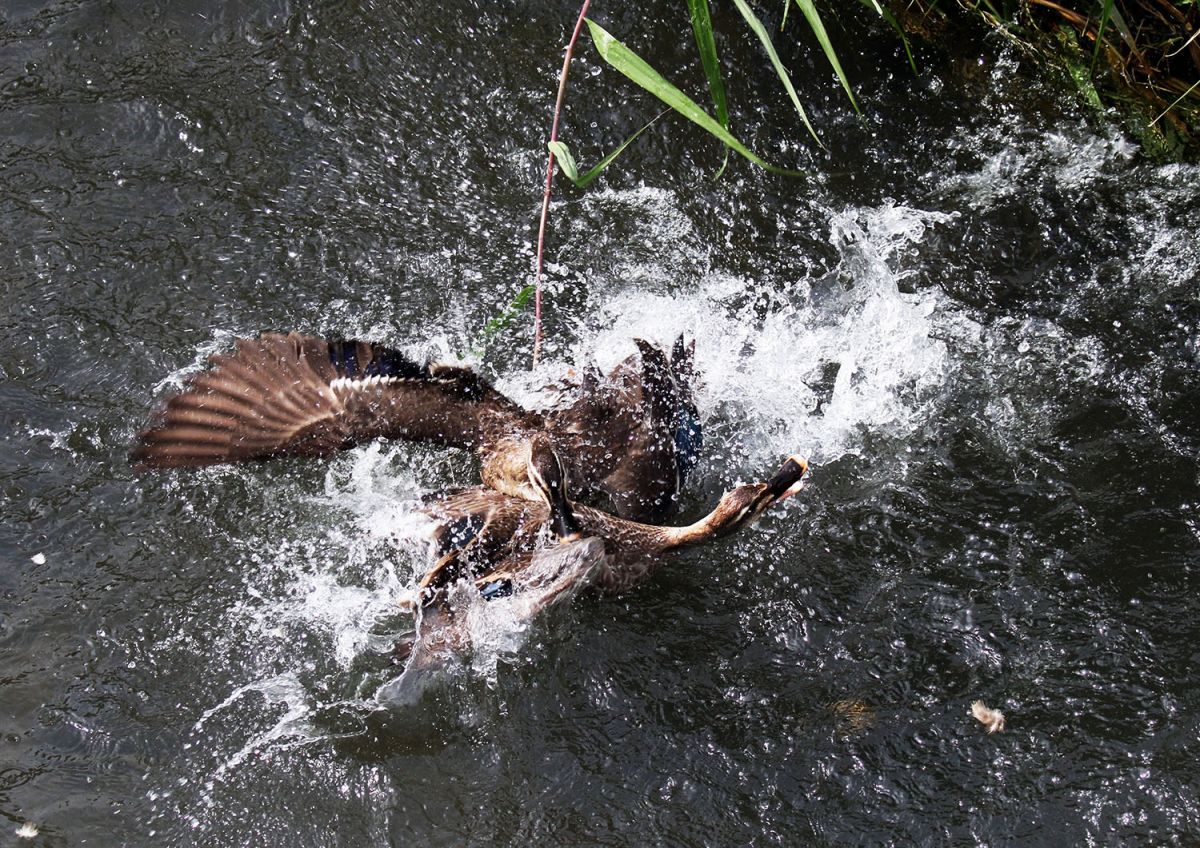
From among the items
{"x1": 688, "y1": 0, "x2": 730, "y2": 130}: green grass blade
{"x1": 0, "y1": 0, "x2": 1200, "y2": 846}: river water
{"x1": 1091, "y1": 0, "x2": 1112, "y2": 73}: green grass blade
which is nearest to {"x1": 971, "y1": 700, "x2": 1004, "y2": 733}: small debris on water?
{"x1": 0, "y1": 0, "x2": 1200, "y2": 846}: river water

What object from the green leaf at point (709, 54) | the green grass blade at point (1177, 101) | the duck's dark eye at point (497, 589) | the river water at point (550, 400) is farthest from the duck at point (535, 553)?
the green grass blade at point (1177, 101)

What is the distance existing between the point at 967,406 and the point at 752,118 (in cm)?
143

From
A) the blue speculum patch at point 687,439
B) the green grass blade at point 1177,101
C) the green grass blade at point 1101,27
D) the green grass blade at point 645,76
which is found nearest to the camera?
the green grass blade at point 645,76

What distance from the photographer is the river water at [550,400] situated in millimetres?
3133

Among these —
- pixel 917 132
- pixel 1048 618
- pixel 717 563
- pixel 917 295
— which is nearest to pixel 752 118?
pixel 917 132

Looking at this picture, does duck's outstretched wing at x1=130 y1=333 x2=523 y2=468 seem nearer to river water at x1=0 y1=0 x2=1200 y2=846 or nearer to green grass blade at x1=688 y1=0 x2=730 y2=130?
river water at x1=0 y1=0 x2=1200 y2=846

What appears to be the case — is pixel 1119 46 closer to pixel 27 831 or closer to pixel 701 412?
pixel 701 412

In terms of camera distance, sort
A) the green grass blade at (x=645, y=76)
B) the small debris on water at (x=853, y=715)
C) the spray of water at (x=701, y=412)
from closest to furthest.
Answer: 1. the green grass blade at (x=645, y=76)
2. the small debris on water at (x=853, y=715)
3. the spray of water at (x=701, y=412)

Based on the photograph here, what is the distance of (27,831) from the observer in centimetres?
301

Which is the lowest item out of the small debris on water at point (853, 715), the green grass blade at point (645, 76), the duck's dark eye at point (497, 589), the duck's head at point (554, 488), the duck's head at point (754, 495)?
the duck's dark eye at point (497, 589)

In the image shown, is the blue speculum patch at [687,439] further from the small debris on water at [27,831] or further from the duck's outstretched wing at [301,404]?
the small debris on water at [27,831]

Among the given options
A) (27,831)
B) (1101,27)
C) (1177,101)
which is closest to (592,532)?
(27,831)

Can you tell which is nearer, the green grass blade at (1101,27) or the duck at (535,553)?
the duck at (535,553)

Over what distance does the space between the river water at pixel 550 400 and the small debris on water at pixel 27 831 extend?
1cm
